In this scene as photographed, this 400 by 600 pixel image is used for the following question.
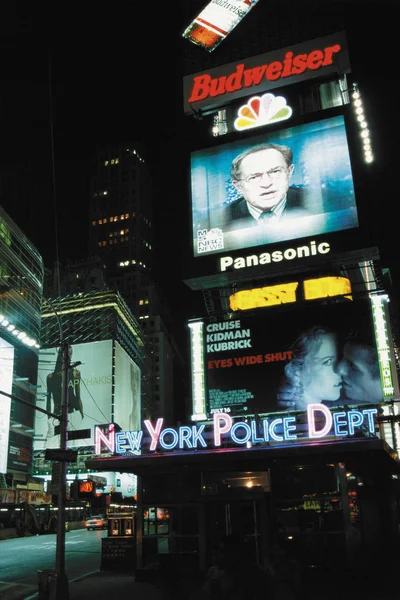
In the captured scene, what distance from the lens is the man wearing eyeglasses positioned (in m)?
26.5

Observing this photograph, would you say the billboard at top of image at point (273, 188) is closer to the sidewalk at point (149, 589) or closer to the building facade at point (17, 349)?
the sidewalk at point (149, 589)

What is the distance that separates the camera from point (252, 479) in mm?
19109

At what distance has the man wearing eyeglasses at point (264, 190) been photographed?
1042 inches

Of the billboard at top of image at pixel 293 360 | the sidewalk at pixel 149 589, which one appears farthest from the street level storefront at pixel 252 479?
the billboard at top of image at pixel 293 360

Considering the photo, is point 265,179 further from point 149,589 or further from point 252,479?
point 149,589

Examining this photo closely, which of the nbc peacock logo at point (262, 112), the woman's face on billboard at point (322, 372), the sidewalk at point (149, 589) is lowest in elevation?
the sidewalk at point (149, 589)

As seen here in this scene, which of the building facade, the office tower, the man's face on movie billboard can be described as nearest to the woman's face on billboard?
A: the man's face on movie billboard

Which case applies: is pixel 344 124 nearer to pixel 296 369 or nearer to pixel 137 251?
pixel 296 369

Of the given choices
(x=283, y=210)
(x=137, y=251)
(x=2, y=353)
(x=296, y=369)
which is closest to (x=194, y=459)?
(x=296, y=369)

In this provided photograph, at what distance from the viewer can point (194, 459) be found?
58.6 feet

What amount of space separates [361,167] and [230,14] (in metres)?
12.8

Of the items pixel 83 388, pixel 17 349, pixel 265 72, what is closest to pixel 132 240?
pixel 83 388

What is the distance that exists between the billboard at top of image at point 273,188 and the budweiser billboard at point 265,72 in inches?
179

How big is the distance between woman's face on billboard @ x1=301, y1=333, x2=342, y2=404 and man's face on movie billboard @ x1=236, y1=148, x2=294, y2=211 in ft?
23.3
